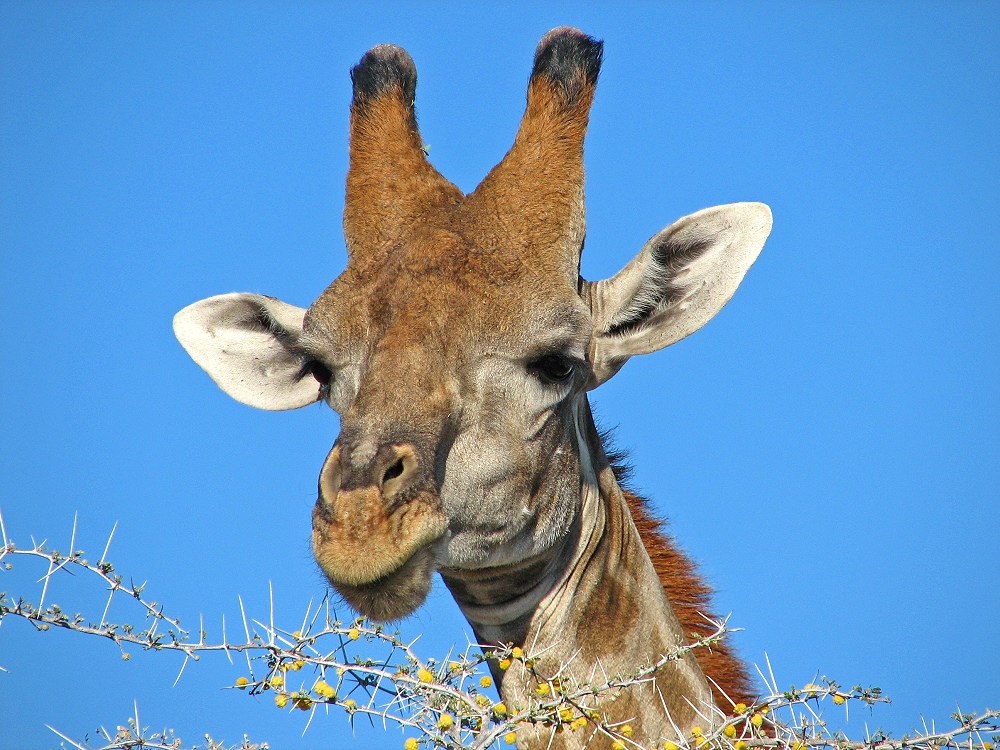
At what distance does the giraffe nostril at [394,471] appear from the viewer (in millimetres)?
4809

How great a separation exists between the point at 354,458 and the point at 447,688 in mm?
1081

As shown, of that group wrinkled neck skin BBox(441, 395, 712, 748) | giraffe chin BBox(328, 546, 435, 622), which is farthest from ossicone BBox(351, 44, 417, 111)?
giraffe chin BBox(328, 546, 435, 622)

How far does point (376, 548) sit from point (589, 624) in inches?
62.4

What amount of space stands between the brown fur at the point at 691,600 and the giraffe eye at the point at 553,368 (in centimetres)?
158

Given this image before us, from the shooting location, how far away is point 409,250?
584 cm

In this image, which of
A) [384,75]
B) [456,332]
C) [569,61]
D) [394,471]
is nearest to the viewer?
[394,471]

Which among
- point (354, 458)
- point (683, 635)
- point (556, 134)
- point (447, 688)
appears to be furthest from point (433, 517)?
point (556, 134)

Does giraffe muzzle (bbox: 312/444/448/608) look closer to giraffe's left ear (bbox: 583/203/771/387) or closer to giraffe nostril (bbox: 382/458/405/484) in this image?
giraffe nostril (bbox: 382/458/405/484)

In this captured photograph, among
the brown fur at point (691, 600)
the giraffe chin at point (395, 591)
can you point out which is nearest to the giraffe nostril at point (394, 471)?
the giraffe chin at point (395, 591)

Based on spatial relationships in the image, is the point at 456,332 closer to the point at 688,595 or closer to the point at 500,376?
the point at 500,376

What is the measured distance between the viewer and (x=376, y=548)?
15.3ft

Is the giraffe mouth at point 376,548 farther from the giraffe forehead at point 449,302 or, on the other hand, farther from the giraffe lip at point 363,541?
the giraffe forehead at point 449,302

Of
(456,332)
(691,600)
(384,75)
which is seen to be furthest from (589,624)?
(384,75)

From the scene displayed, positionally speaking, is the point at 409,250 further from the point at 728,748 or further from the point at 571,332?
the point at 728,748
